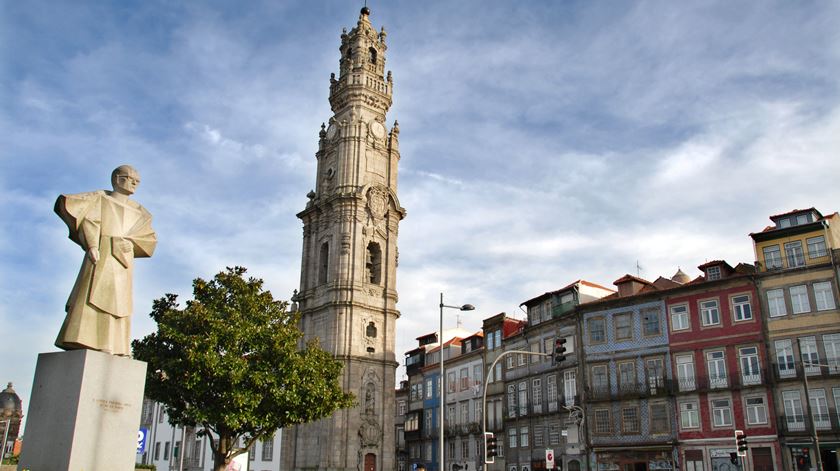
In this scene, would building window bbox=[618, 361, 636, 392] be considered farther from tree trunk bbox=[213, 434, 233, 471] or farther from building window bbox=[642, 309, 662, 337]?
tree trunk bbox=[213, 434, 233, 471]

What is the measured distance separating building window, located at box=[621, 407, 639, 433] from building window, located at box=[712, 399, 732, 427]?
4611mm

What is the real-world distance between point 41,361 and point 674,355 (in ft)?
124

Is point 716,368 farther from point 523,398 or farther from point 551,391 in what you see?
point 523,398

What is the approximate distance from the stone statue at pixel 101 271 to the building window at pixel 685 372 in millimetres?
36262

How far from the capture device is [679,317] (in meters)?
42.8

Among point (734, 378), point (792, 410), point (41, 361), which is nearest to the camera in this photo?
point (41, 361)

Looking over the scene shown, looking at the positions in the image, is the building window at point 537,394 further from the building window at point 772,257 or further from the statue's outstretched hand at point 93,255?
the statue's outstretched hand at point 93,255

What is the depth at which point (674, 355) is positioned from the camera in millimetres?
42094

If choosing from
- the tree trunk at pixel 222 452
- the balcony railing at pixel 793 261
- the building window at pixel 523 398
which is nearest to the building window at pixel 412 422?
the building window at pixel 523 398

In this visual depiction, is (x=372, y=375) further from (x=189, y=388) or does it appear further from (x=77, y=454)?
(x=77, y=454)

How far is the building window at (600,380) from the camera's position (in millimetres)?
44431

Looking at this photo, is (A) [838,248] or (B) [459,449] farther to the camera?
(B) [459,449]

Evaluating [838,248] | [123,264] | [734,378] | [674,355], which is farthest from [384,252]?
[123,264]

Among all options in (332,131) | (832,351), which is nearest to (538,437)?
(832,351)
